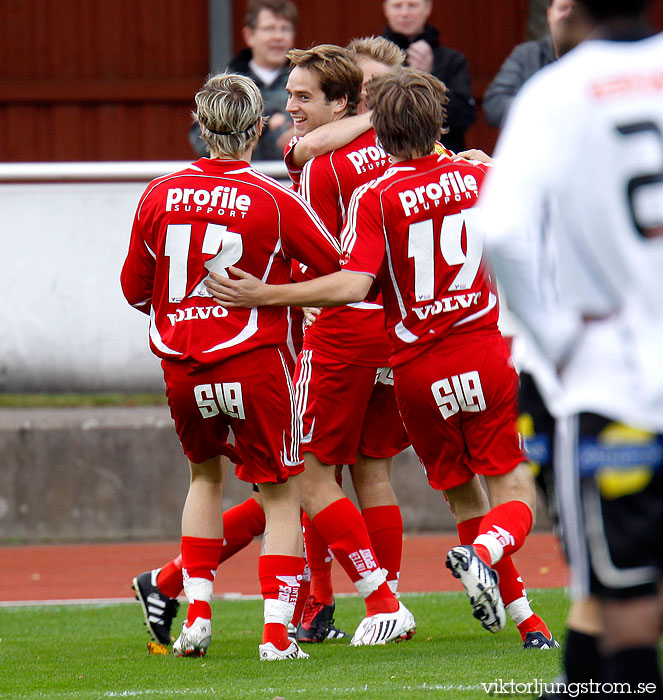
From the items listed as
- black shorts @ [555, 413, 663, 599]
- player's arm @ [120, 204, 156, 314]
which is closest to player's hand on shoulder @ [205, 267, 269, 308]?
player's arm @ [120, 204, 156, 314]

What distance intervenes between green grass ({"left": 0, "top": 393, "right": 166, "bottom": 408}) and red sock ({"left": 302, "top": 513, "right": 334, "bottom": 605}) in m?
4.19

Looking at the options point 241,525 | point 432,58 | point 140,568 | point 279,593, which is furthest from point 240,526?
point 432,58

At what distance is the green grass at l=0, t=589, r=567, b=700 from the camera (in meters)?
4.71

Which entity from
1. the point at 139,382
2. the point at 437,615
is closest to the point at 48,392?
the point at 139,382

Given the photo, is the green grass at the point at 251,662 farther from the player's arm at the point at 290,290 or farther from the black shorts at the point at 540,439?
the black shorts at the point at 540,439

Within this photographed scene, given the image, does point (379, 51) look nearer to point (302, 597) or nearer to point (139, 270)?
point (139, 270)

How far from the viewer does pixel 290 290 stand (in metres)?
5.25

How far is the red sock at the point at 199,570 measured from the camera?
5.47 meters

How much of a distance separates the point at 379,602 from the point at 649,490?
10.3 feet

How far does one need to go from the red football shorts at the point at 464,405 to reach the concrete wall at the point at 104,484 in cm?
422

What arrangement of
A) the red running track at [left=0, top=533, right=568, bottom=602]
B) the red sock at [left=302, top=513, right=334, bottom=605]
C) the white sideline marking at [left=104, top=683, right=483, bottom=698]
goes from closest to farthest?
the white sideline marking at [left=104, top=683, right=483, bottom=698], the red sock at [left=302, top=513, right=334, bottom=605], the red running track at [left=0, top=533, right=568, bottom=602]

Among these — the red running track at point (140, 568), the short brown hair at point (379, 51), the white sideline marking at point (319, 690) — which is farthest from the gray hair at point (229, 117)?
the red running track at point (140, 568)

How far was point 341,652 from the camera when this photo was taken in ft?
18.5

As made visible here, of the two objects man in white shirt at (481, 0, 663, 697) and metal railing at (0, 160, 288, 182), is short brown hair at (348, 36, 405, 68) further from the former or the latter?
metal railing at (0, 160, 288, 182)
